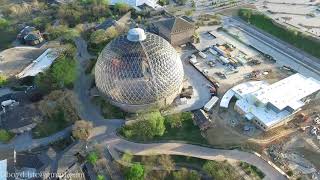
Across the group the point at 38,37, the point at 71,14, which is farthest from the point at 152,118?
the point at 71,14

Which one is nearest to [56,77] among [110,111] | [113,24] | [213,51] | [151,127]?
[110,111]

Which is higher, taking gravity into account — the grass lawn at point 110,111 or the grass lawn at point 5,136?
the grass lawn at point 110,111

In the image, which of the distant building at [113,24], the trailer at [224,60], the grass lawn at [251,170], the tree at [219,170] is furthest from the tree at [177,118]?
the distant building at [113,24]

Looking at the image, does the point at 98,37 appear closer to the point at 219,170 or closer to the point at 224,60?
the point at 224,60

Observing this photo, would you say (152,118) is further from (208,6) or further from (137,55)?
(208,6)

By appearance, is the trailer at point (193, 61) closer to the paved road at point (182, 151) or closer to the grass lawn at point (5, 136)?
the paved road at point (182, 151)
